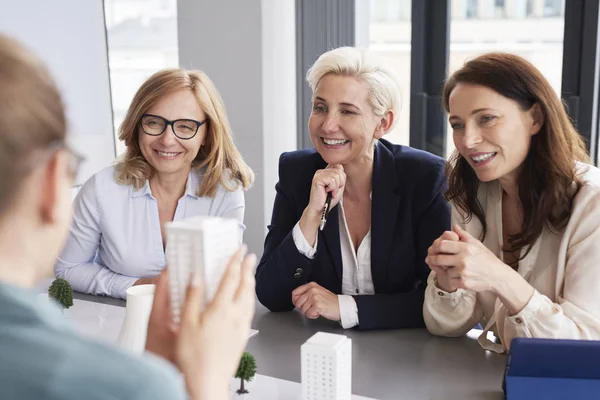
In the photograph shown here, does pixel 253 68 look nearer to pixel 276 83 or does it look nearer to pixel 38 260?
pixel 276 83

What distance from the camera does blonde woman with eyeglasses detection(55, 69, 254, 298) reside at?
2.25 meters

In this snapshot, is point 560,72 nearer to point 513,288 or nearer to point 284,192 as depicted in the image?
point 284,192

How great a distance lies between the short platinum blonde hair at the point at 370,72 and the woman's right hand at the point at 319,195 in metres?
0.25

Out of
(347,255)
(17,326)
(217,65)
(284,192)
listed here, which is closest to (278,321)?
(347,255)

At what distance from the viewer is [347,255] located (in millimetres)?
2117

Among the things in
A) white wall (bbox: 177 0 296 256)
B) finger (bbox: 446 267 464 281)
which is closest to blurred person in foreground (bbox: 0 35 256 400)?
finger (bbox: 446 267 464 281)

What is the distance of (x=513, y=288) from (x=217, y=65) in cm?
247

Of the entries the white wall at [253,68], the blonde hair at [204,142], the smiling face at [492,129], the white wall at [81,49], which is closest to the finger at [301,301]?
the smiling face at [492,129]

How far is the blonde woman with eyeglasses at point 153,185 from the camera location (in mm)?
2250

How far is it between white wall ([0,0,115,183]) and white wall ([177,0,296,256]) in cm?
93

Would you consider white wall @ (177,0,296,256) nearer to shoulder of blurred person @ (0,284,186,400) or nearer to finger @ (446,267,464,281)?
finger @ (446,267,464,281)

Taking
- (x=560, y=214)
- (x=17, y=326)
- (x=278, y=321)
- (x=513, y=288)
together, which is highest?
(x=17, y=326)

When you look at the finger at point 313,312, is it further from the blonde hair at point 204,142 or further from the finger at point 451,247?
the blonde hair at point 204,142

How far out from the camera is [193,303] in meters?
0.79
